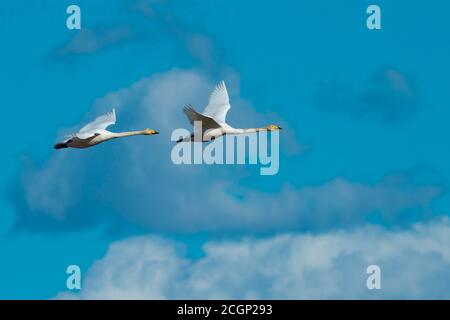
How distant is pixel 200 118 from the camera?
86.5 meters

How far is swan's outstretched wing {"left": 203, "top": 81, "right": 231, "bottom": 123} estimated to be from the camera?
9200 cm

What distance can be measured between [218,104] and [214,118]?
1.59m

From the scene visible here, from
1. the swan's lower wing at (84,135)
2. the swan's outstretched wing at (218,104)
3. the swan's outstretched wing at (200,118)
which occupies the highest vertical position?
the swan's outstretched wing at (218,104)

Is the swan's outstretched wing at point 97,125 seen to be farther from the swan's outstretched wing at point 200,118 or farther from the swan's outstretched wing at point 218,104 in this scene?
the swan's outstretched wing at point 218,104

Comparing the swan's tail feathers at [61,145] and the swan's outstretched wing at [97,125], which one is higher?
the swan's outstretched wing at [97,125]

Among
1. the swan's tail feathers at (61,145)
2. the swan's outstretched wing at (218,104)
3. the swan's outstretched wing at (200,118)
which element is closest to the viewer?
the swan's outstretched wing at (200,118)

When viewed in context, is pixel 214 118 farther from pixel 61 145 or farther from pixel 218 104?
pixel 61 145

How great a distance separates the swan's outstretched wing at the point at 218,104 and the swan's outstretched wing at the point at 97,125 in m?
5.96

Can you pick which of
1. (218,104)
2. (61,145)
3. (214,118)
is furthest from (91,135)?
(218,104)

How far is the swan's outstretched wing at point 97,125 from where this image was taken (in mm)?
85625

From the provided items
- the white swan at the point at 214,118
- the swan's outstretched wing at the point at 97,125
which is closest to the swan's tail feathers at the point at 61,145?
the swan's outstretched wing at the point at 97,125

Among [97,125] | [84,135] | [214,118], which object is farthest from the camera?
[214,118]
